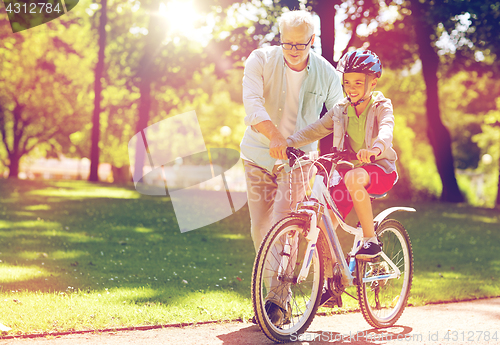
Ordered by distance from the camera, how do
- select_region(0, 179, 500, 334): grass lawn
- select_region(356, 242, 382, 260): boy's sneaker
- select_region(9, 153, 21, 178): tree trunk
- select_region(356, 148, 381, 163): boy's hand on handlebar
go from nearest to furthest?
1. select_region(356, 148, 381, 163): boy's hand on handlebar
2. select_region(356, 242, 382, 260): boy's sneaker
3. select_region(0, 179, 500, 334): grass lawn
4. select_region(9, 153, 21, 178): tree trunk

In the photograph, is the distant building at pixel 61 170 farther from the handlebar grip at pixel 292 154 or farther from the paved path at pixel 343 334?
the handlebar grip at pixel 292 154

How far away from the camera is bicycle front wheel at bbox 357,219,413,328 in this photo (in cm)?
415

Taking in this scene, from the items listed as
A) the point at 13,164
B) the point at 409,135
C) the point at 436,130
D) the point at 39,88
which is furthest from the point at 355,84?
the point at 13,164

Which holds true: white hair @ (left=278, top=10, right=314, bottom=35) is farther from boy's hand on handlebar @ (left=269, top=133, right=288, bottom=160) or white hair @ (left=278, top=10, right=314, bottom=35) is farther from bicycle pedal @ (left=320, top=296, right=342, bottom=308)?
bicycle pedal @ (left=320, top=296, right=342, bottom=308)

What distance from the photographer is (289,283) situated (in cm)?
388

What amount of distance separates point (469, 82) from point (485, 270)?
16.6m

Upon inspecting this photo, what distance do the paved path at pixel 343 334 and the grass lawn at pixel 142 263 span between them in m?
0.23

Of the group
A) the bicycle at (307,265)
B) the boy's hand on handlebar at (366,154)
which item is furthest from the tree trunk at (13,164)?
the boy's hand on handlebar at (366,154)

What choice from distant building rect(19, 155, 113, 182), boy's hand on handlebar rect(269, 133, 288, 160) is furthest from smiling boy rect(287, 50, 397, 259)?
distant building rect(19, 155, 113, 182)

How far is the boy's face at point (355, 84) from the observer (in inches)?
153

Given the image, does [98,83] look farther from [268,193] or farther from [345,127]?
[345,127]

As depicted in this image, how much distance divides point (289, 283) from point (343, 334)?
0.59 m

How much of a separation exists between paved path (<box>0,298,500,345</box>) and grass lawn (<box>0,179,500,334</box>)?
23 cm

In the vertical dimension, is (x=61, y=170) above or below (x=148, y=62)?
below
